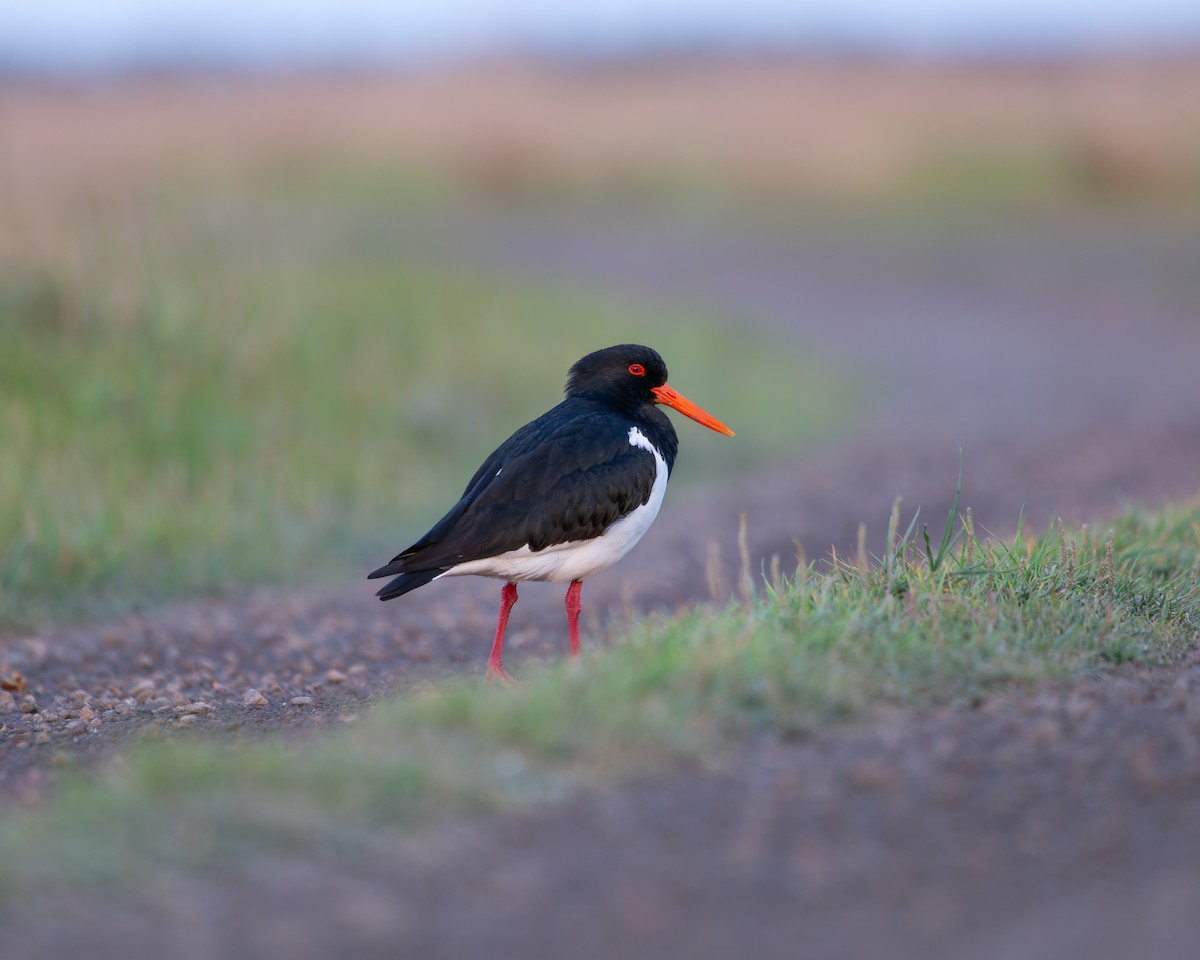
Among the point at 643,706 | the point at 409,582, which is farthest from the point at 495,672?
the point at 643,706

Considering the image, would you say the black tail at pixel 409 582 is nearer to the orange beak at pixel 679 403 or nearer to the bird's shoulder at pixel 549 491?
the bird's shoulder at pixel 549 491

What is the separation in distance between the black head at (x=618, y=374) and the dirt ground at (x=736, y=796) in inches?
34.2

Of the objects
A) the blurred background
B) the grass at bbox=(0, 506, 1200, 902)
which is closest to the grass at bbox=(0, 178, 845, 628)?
the blurred background

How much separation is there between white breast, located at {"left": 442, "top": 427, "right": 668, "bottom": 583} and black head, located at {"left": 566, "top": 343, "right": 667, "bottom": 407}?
0.45m

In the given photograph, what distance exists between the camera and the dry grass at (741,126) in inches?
880

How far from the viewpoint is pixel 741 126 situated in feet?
86.6

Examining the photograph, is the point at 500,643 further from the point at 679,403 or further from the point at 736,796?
the point at 736,796

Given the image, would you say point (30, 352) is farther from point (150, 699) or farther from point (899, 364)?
point (899, 364)

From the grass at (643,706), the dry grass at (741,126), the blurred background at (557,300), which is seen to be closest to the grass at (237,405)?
the blurred background at (557,300)

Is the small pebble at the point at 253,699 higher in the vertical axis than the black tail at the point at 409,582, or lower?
lower

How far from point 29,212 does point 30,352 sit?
130cm

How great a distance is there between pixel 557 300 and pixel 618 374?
770 centimetres

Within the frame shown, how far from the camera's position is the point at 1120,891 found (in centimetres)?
291

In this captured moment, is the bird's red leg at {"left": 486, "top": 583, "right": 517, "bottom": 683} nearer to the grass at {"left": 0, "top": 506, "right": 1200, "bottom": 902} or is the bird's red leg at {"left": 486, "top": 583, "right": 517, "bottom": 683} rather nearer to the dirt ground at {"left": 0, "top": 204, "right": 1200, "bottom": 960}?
the dirt ground at {"left": 0, "top": 204, "right": 1200, "bottom": 960}
